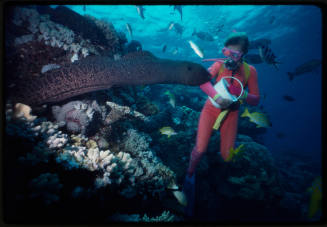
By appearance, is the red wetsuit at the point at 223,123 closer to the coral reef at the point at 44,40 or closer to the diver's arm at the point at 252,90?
the diver's arm at the point at 252,90

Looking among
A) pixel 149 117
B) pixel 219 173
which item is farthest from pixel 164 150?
pixel 219 173

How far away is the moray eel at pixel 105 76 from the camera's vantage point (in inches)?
88.4

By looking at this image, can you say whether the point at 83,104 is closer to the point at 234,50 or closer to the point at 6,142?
the point at 6,142

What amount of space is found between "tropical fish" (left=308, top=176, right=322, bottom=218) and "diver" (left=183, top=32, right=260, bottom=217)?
1.38 metres

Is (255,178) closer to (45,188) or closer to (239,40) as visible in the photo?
(239,40)

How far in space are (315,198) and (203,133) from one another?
2026 mm

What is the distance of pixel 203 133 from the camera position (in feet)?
11.5

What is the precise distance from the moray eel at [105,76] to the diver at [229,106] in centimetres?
132

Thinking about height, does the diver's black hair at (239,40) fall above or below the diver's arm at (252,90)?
above

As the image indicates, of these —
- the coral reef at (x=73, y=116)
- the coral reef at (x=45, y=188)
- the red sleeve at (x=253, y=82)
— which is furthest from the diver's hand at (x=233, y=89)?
the coral reef at (x=45, y=188)

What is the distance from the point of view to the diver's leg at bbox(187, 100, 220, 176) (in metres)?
3.47

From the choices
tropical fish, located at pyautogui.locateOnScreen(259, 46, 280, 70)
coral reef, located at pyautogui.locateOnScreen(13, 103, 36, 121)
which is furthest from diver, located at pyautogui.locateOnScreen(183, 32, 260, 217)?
coral reef, located at pyautogui.locateOnScreen(13, 103, 36, 121)

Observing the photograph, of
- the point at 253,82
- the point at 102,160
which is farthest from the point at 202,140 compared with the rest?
the point at 102,160

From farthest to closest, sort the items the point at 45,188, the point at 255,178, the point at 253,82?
the point at 255,178, the point at 253,82, the point at 45,188
